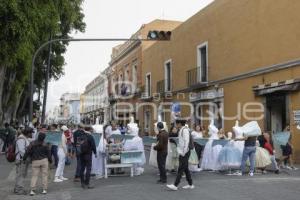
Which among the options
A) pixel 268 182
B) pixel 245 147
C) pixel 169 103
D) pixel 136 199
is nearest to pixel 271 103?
pixel 245 147

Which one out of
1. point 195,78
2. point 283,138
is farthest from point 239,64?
point 283,138

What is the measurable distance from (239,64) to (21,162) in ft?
43.2

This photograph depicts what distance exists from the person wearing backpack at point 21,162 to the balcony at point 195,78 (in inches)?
589

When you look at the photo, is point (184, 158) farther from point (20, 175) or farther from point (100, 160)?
point (20, 175)

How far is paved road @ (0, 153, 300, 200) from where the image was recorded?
1033 cm

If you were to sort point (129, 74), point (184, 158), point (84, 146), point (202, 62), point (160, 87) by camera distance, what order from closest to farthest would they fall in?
point (184, 158)
point (84, 146)
point (202, 62)
point (160, 87)
point (129, 74)

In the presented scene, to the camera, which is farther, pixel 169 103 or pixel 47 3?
pixel 169 103

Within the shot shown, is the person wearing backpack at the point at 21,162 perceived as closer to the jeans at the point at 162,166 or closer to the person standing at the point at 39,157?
the person standing at the point at 39,157

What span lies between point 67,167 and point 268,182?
751 cm

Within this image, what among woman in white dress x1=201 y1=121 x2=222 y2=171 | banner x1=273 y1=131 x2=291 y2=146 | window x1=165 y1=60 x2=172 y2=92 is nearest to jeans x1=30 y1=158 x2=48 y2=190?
woman in white dress x1=201 y1=121 x2=222 y2=171

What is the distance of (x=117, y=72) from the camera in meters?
51.8

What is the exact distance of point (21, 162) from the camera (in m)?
11.4

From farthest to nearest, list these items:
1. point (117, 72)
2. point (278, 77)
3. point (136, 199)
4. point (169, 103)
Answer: point (117, 72) < point (169, 103) < point (278, 77) < point (136, 199)

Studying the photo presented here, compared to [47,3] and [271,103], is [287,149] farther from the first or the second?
[47,3]
